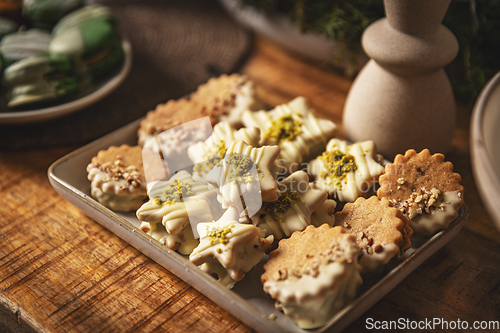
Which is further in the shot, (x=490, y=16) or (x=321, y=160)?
(x=490, y=16)

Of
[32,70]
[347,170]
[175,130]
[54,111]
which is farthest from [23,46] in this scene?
Result: [347,170]

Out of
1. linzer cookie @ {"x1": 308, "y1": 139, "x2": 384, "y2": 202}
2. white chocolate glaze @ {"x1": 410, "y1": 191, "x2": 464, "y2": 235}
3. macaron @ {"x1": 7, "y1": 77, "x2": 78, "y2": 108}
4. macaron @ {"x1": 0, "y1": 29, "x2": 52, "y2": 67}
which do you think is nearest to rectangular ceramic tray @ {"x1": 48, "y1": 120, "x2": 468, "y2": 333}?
white chocolate glaze @ {"x1": 410, "y1": 191, "x2": 464, "y2": 235}

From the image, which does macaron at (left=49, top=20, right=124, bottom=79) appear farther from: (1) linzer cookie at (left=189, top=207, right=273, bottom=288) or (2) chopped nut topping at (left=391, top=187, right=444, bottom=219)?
(2) chopped nut topping at (left=391, top=187, right=444, bottom=219)

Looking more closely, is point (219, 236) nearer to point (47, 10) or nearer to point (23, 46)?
point (23, 46)

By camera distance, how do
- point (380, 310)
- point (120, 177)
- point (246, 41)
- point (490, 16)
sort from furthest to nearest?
point (246, 41), point (490, 16), point (120, 177), point (380, 310)

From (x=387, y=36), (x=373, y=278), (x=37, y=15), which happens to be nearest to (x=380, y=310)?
(x=373, y=278)

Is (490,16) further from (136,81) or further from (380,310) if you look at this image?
(136,81)

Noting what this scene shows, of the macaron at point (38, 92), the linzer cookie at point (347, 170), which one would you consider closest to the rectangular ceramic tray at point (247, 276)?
the linzer cookie at point (347, 170)

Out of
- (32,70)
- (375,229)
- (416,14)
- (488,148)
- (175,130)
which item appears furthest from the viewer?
(32,70)
